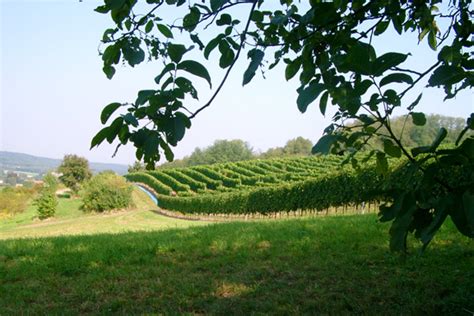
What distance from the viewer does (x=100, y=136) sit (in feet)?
3.59

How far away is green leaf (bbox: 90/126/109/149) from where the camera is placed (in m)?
1.09

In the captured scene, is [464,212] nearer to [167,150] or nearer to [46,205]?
[167,150]

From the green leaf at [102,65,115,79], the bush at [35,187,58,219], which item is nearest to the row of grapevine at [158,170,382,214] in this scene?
the bush at [35,187,58,219]

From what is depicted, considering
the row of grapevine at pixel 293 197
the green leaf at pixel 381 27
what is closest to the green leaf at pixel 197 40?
the green leaf at pixel 381 27

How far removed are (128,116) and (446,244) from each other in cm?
426

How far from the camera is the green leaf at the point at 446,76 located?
3.38 ft

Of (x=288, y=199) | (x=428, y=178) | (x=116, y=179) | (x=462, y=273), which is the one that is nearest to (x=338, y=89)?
(x=428, y=178)

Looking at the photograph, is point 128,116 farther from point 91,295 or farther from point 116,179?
point 116,179

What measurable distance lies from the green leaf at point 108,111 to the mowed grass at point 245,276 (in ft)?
6.70

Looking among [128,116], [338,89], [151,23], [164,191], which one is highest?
[151,23]

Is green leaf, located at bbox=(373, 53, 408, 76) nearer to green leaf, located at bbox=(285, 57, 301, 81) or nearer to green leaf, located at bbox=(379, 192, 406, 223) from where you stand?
green leaf, located at bbox=(379, 192, 406, 223)

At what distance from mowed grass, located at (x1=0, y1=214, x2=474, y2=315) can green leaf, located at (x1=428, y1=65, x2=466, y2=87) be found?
2.05m

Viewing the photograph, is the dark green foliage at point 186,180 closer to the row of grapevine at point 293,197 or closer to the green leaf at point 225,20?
the row of grapevine at point 293,197

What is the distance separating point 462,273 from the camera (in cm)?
323
